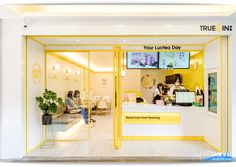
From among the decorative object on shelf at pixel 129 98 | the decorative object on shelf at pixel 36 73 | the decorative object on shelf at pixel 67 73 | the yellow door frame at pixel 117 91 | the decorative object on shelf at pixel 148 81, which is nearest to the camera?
the decorative object on shelf at pixel 36 73

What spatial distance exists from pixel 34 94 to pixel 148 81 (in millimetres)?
5220

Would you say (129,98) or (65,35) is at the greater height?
(65,35)

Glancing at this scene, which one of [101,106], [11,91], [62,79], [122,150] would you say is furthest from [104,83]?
[11,91]

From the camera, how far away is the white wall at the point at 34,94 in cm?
504

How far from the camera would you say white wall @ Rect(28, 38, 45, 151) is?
16.5ft

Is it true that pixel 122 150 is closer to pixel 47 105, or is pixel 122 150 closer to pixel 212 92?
pixel 47 105

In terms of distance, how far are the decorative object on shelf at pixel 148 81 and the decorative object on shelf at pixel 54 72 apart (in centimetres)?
410

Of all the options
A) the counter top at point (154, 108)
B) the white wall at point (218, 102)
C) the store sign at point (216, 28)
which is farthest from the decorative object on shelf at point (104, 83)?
the store sign at point (216, 28)

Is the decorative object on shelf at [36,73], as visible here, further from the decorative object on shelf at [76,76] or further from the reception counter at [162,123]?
the reception counter at [162,123]

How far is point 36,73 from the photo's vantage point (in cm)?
540

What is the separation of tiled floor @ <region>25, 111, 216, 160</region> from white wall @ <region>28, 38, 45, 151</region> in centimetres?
36

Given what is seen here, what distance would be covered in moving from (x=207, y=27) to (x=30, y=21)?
3788 millimetres

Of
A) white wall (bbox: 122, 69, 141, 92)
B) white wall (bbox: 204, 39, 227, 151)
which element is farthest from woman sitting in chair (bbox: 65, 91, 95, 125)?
white wall (bbox: 122, 69, 141, 92)

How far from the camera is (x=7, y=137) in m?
4.59
